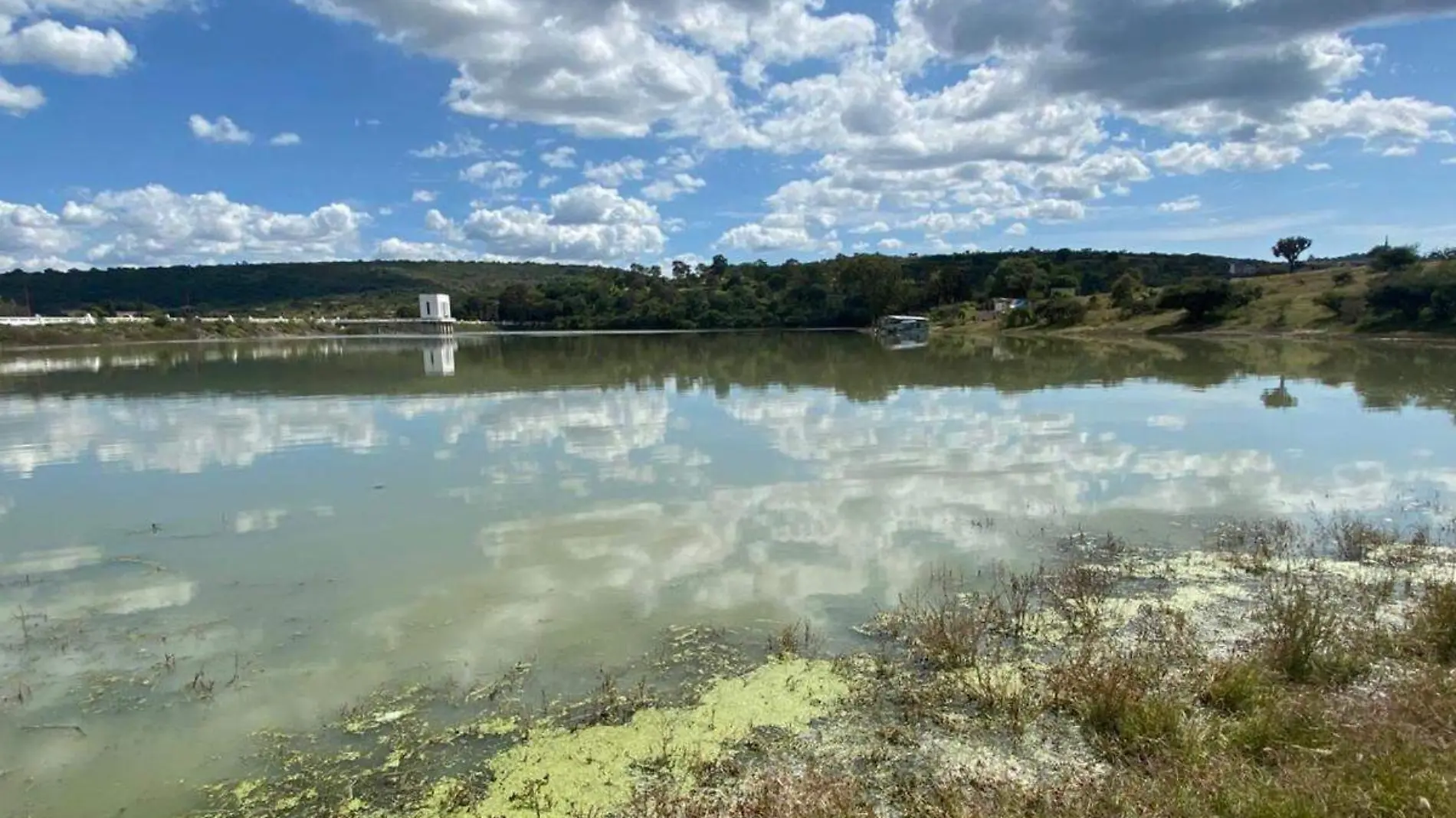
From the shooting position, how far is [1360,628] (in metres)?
7.11

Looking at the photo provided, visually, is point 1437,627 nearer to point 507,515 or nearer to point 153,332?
point 507,515

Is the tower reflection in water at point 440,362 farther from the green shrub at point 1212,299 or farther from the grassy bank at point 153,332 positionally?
the green shrub at point 1212,299

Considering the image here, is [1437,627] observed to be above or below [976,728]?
above

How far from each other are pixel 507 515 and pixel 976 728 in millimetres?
8509

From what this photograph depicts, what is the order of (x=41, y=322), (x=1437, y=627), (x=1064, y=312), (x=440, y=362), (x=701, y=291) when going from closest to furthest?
(x=1437, y=627), (x=440, y=362), (x=1064, y=312), (x=41, y=322), (x=701, y=291)

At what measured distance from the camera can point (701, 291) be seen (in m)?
142

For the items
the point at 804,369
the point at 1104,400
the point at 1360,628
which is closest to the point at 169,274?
the point at 804,369

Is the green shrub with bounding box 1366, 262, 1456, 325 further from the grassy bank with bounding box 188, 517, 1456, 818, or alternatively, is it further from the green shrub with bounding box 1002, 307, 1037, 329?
the grassy bank with bounding box 188, 517, 1456, 818

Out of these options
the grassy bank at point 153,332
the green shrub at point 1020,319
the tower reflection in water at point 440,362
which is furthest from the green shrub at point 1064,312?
the grassy bank at point 153,332

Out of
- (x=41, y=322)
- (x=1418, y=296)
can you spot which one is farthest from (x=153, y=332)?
(x=1418, y=296)

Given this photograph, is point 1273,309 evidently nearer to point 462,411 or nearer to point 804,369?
point 804,369

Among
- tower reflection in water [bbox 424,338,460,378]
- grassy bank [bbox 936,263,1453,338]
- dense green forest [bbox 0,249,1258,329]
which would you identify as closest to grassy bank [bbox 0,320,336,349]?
dense green forest [bbox 0,249,1258,329]

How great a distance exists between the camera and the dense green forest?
381 ft

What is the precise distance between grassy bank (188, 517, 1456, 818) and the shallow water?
774 mm
